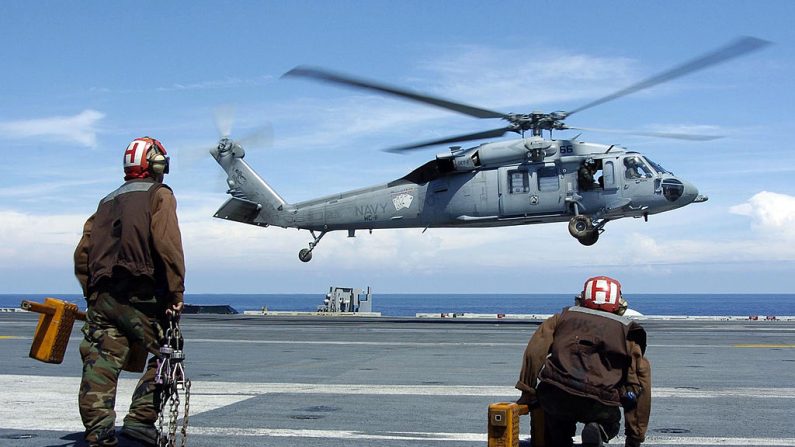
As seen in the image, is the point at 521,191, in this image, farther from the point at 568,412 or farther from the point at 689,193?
the point at 568,412

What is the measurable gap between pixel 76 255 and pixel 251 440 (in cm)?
199

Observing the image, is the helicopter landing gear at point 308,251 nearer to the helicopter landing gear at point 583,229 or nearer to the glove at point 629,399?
the helicopter landing gear at point 583,229

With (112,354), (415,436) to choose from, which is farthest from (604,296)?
(112,354)

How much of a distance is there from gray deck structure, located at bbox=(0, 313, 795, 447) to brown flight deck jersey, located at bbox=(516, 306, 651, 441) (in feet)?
4.86

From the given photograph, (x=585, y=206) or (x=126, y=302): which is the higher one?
(x=585, y=206)

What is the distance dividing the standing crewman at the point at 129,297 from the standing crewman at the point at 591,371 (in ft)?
8.05

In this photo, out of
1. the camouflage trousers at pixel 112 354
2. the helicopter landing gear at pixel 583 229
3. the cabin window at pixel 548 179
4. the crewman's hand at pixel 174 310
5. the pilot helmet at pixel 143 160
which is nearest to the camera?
the camouflage trousers at pixel 112 354

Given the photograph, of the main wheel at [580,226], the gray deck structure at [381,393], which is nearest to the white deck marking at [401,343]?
the gray deck structure at [381,393]

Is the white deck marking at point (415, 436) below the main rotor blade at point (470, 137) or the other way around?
below

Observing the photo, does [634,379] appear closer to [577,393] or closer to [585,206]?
[577,393]

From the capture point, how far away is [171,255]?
230 inches

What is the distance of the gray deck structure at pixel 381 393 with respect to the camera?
7.17m

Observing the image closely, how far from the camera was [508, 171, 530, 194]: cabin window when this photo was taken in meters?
25.6

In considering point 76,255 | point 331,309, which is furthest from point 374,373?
point 331,309
